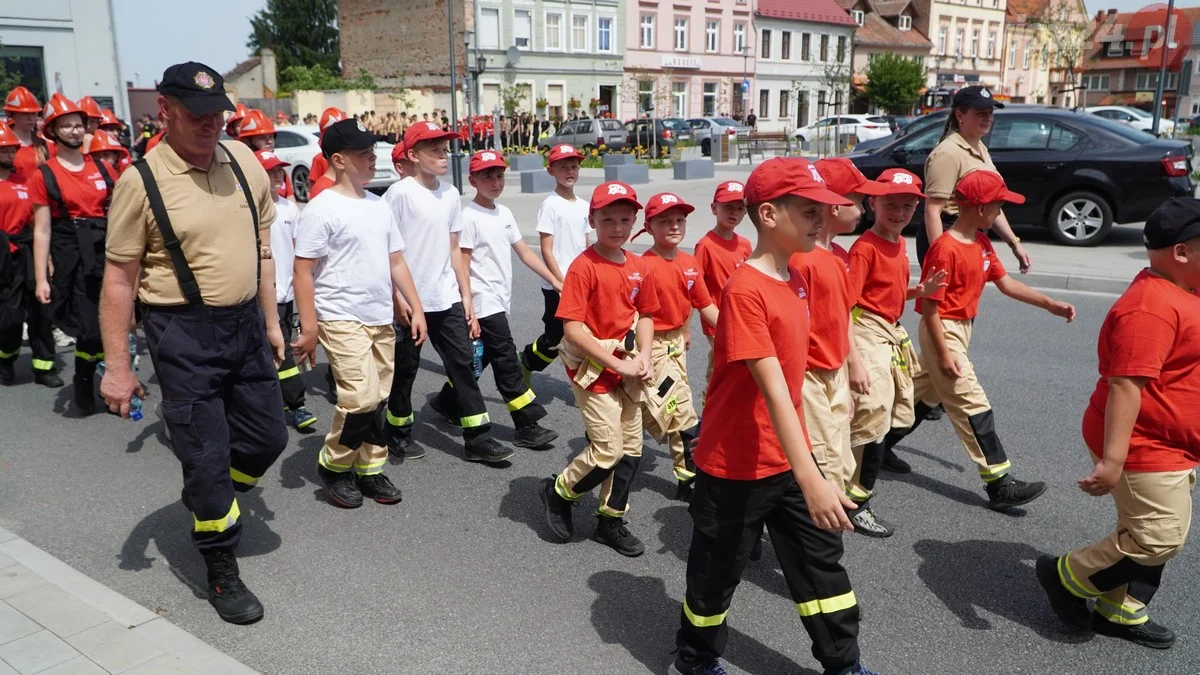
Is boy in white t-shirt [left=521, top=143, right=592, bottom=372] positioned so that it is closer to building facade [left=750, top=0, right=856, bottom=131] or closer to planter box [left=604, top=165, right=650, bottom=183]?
planter box [left=604, top=165, right=650, bottom=183]

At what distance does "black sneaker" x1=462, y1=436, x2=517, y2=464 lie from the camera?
17.9ft

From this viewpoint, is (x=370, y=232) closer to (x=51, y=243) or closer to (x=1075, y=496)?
(x=51, y=243)

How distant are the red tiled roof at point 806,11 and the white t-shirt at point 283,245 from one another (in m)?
56.2

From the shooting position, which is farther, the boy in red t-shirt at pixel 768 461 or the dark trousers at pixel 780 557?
the dark trousers at pixel 780 557

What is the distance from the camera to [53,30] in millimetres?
28797

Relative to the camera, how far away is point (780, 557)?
3.07 meters

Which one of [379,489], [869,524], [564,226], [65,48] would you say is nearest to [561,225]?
[564,226]

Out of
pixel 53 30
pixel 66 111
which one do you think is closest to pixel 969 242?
pixel 66 111

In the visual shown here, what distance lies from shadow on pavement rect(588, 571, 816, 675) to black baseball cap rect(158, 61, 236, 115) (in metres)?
2.45

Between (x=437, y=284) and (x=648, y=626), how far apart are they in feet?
8.23

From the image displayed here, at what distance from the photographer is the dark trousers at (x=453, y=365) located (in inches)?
213

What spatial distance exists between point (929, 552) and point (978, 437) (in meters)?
0.65

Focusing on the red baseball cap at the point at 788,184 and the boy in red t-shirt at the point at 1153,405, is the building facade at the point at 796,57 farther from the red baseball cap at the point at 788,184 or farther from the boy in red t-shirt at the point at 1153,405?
the red baseball cap at the point at 788,184

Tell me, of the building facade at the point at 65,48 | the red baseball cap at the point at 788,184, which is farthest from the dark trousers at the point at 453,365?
the building facade at the point at 65,48
